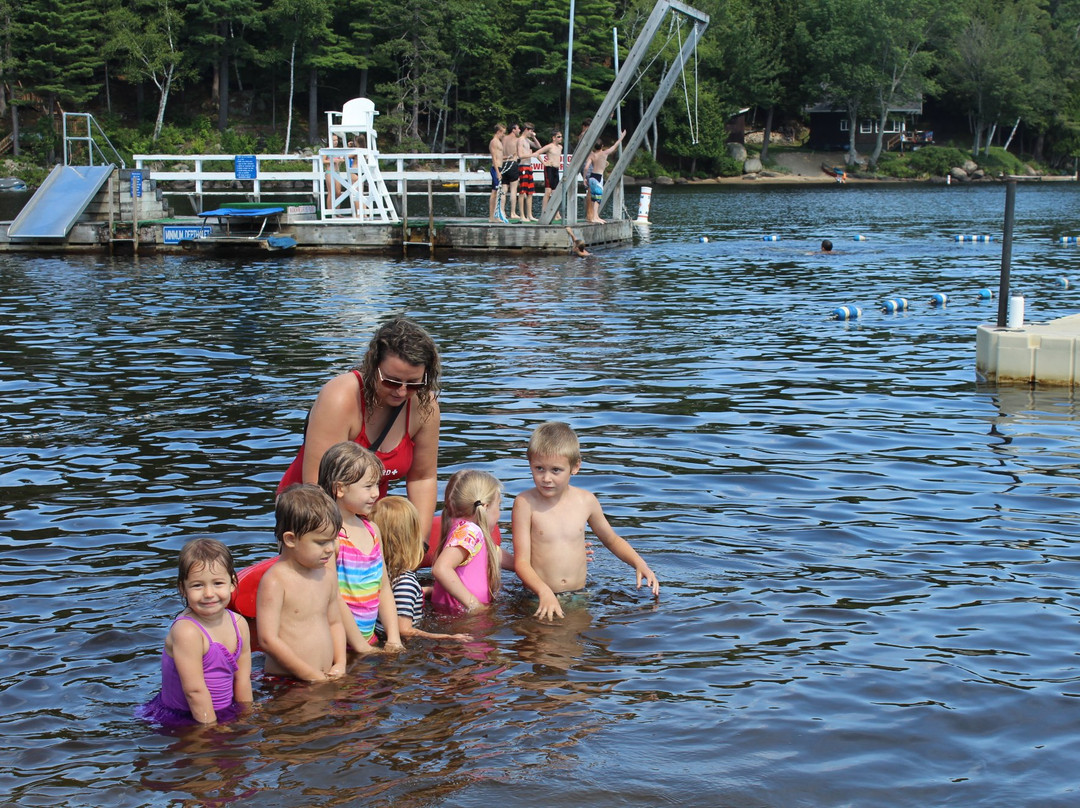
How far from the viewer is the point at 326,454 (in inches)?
225

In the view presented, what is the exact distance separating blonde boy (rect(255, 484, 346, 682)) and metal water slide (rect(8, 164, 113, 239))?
1084 inches

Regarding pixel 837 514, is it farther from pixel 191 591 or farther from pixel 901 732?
pixel 191 591

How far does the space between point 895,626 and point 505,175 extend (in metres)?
24.9

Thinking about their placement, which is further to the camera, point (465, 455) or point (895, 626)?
point (465, 455)

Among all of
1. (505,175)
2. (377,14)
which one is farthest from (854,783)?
(377,14)

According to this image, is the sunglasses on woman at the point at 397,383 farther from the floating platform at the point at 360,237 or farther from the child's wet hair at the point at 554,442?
the floating platform at the point at 360,237

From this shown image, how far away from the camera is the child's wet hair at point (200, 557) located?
484 centimetres

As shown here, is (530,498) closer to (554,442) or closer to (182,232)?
(554,442)

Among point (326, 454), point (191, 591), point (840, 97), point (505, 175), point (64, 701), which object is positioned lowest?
point (64, 701)

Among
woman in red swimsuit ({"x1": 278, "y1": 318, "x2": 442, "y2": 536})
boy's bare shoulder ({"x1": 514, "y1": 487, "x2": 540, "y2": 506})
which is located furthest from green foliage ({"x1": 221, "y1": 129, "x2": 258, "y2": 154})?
boy's bare shoulder ({"x1": 514, "y1": 487, "x2": 540, "y2": 506})

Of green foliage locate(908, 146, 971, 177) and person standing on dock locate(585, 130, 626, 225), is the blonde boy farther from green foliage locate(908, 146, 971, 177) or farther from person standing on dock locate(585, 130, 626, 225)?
green foliage locate(908, 146, 971, 177)

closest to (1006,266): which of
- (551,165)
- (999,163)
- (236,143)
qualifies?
(551,165)

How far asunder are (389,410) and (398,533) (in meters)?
0.70

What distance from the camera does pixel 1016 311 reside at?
13062mm
